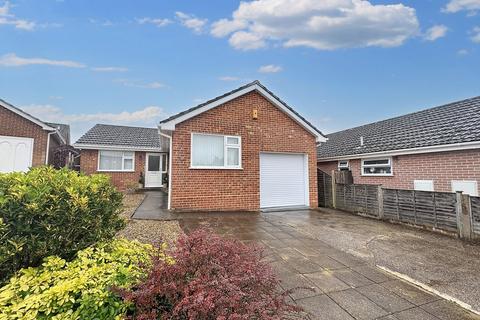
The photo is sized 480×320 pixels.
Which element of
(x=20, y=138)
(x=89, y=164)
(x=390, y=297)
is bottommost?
(x=390, y=297)

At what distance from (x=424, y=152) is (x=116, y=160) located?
59.2 feet

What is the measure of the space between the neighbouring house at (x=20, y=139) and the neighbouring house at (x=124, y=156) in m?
2.43

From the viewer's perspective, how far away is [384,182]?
1122 centimetres

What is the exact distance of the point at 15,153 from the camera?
39.2 feet

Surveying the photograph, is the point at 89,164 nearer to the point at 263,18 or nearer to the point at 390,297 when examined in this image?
the point at 263,18

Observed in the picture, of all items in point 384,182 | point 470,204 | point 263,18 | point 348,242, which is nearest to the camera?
point 348,242

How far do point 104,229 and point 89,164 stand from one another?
1516 cm

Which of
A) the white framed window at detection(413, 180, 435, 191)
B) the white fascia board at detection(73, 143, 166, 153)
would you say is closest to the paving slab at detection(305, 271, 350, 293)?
the white framed window at detection(413, 180, 435, 191)

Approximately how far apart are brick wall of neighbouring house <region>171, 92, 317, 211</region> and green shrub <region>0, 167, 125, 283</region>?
19.5 feet

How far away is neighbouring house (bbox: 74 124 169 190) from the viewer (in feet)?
50.7

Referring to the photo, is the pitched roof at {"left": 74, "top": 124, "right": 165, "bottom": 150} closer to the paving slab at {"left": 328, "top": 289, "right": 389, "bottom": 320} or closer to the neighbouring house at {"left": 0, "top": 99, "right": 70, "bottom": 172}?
the neighbouring house at {"left": 0, "top": 99, "right": 70, "bottom": 172}

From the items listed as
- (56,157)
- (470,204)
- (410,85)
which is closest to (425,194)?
(470,204)

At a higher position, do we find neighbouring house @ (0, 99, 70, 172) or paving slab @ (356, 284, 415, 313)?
neighbouring house @ (0, 99, 70, 172)

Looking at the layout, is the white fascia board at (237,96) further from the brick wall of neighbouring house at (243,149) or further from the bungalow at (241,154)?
the brick wall of neighbouring house at (243,149)
